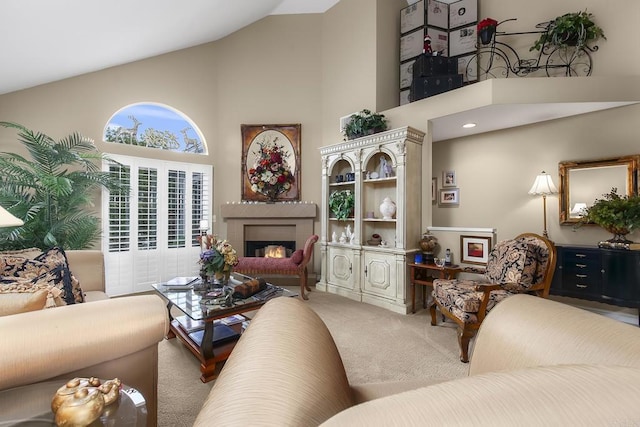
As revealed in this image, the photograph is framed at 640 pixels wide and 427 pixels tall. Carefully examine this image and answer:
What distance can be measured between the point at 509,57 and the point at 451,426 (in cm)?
538

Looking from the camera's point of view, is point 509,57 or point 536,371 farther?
point 509,57

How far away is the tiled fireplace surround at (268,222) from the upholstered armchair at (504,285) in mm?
2759

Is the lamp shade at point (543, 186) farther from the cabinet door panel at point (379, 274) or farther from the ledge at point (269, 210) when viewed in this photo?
the ledge at point (269, 210)

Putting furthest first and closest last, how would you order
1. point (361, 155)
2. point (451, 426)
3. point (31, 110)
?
1. point (361, 155)
2. point (31, 110)
3. point (451, 426)

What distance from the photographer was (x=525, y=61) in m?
4.12

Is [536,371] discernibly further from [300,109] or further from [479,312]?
[300,109]

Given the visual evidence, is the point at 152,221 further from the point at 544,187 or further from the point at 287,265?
the point at 544,187

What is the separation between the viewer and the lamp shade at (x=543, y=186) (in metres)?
3.73

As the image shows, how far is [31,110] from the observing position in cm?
376

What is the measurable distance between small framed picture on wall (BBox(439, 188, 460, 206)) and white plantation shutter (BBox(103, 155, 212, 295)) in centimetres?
419

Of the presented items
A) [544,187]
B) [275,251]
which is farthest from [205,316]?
[544,187]

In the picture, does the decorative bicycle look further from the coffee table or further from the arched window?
the arched window

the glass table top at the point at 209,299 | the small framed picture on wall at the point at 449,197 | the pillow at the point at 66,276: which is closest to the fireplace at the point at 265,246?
the glass table top at the point at 209,299

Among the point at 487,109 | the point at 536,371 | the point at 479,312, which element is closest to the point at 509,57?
the point at 487,109
